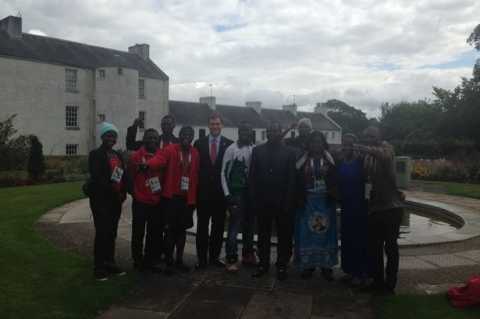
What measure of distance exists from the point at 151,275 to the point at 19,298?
1588mm

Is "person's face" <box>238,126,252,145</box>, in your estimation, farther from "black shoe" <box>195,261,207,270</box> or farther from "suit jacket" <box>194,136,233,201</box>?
"black shoe" <box>195,261,207,270</box>

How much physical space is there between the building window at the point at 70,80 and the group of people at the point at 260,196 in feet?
101

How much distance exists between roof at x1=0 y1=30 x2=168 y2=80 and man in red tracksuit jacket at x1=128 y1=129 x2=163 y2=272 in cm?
2918

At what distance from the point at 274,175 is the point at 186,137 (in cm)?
126

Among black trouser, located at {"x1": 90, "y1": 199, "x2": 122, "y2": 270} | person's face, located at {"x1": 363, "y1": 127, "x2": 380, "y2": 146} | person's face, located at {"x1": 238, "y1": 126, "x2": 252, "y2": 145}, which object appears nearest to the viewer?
person's face, located at {"x1": 363, "y1": 127, "x2": 380, "y2": 146}

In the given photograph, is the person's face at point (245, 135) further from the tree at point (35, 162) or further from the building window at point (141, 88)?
the building window at point (141, 88)

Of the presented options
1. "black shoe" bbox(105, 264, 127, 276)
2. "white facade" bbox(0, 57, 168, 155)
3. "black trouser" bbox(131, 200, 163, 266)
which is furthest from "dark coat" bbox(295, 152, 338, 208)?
"white facade" bbox(0, 57, 168, 155)

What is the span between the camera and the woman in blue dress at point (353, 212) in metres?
5.41

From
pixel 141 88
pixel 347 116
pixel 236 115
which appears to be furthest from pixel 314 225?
pixel 347 116

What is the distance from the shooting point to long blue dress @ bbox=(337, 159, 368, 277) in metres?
5.41

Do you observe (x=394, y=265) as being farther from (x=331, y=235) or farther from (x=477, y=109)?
(x=477, y=109)

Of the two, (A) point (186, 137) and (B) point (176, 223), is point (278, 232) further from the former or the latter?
(A) point (186, 137)

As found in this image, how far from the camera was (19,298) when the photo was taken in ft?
15.8

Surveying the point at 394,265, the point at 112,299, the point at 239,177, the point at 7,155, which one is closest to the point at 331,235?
the point at 394,265
